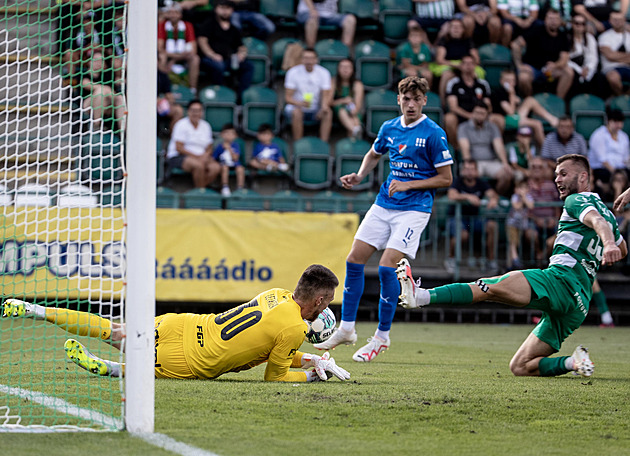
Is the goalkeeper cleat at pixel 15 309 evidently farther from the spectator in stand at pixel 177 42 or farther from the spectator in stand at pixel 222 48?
the spectator in stand at pixel 222 48

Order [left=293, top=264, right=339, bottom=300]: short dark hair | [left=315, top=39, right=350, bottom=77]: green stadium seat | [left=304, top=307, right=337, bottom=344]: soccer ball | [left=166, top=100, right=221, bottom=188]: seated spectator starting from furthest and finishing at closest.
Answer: [left=315, top=39, right=350, bottom=77]: green stadium seat, [left=166, top=100, right=221, bottom=188]: seated spectator, [left=304, top=307, right=337, bottom=344]: soccer ball, [left=293, top=264, right=339, bottom=300]: short dark hair

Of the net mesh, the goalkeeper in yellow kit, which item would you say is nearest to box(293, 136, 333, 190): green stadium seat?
the net mesh

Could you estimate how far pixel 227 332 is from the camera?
540 cm

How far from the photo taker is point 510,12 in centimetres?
1666

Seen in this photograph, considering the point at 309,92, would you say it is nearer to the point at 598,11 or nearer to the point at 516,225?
the point at 516,225

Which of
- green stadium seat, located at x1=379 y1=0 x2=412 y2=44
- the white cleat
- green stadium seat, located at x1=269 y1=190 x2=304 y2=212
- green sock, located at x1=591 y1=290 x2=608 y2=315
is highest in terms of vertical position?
green stadium seat, located at x1=379 y1=0 x2=412 y2=44

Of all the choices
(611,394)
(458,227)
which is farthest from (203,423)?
(458,227)

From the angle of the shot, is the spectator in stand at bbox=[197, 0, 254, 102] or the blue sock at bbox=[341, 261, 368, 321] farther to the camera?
the spectator in stand at bbox=[197, 0, 254, 102]

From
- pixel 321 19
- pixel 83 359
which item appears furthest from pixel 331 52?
pixel 83 359

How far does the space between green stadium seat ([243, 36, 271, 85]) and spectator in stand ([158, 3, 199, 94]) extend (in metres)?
1.10

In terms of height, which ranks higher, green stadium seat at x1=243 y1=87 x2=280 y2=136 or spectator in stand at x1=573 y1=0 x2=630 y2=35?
spectator in stand at x1=573 y1=0 x2=630 y2=35

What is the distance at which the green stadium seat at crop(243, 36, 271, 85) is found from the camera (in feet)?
50.4

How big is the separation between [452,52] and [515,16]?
2074mm

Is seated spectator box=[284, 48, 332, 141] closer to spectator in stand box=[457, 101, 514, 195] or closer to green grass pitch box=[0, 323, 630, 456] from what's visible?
spectator in stand box=[457, 101, 514, 195]
